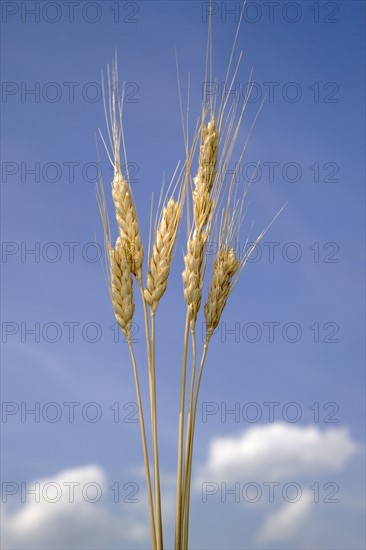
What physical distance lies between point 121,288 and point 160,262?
0.61ft

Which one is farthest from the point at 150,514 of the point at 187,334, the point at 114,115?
the point at 114,115

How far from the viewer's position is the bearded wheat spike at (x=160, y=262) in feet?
8.52

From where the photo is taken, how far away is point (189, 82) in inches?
116

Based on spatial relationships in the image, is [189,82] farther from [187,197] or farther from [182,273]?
[182,273]

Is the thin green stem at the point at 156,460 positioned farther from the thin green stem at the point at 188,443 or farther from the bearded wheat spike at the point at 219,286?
the bearded wheat spike at the point at 219,286

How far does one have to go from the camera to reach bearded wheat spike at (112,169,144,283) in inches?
104

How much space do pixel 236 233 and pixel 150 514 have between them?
3.67ft

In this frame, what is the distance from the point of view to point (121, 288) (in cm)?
265

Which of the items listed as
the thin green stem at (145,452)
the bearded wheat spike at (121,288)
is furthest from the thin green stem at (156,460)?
the bearded wheat spike at (121,288)

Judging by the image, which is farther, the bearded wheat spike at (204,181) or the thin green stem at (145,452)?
the bearded wheat spike at (204,181)

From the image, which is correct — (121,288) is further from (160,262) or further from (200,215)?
(200,215)

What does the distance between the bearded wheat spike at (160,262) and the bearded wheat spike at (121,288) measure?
0.25 feet

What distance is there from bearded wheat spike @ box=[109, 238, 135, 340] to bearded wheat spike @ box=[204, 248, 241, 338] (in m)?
0.30

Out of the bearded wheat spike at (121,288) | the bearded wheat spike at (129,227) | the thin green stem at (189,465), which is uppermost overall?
the bearded wheat spike at (129,227)
